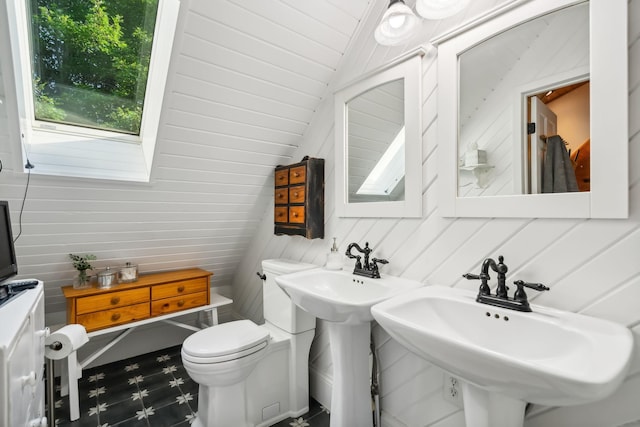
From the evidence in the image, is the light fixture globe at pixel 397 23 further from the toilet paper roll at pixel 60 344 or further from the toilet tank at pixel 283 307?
the toilet paper roll at pixel 60 344

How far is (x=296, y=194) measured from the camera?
197cm

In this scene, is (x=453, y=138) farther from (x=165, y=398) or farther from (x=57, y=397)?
(x=57, y=397)

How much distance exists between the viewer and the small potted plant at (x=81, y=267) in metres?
1.93

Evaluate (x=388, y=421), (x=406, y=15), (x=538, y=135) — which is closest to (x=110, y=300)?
(x=388, y=421)

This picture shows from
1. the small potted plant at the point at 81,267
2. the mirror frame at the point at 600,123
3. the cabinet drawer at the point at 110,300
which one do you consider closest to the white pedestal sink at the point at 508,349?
the mirror frame at the point at 600,123

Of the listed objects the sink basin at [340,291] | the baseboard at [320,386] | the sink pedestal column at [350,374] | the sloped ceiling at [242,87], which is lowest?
the baseboard at [320,386]

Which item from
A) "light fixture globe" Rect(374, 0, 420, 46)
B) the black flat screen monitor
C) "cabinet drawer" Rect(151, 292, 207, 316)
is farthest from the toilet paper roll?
"light fixture globe" Rect(374, 0, 420, 46)

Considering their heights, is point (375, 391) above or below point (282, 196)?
below

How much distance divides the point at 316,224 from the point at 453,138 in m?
0.94

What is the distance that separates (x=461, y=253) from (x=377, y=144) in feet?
2.34

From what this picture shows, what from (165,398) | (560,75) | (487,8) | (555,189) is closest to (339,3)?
(487,8)

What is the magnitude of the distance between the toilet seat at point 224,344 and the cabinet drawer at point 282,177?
94 cm

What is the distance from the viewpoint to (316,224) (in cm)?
190

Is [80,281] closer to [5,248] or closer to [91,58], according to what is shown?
[5,248]
